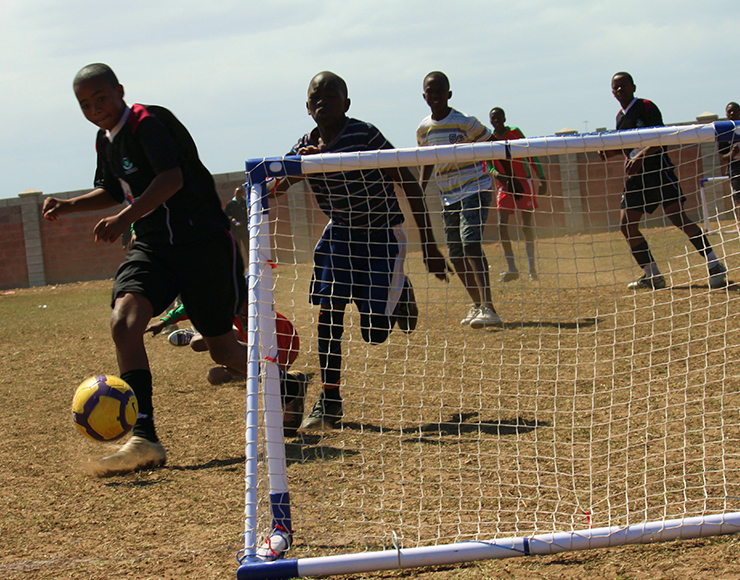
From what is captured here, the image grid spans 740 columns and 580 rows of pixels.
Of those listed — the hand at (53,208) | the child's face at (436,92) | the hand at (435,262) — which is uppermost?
the child's face at (436,92)

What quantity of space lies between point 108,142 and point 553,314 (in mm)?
4932

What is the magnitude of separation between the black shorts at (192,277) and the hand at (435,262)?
122cm

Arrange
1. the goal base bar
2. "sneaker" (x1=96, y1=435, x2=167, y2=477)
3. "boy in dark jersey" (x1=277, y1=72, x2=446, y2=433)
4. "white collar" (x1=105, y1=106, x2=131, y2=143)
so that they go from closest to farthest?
the goal base bar, "sneaker" (x1=96, y1=435, x2=167, y2=477), "white collar" (x1=105, y1=106, x2=131, y2=143), "boy in dark jersey" (x1=277, y1=72, x2=446, y2=433)

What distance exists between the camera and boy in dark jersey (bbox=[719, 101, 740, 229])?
305 cm

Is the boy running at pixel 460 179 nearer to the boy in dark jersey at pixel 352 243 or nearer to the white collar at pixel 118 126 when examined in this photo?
the boy in dark jersey at pixel 352 243

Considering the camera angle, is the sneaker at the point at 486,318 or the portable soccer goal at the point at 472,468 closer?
the portable soccer goal at the point at 472,468

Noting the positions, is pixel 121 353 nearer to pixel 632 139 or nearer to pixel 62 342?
pixel 632 139

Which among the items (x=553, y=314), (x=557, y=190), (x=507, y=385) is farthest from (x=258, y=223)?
(x=557, y=190)

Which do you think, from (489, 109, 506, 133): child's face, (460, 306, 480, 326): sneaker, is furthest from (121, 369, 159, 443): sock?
(489, 109, 506, 133): child's face

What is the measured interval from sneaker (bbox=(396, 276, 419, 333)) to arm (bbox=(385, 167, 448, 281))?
7.2 inches

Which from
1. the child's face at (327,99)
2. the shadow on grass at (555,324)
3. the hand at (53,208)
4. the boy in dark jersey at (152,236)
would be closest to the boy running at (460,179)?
the shadow on grass at (555,324)

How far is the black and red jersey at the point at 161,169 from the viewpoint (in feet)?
12.1

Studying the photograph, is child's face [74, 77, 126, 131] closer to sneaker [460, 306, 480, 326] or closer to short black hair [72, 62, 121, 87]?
short black hair [72, 62, 121, 87]

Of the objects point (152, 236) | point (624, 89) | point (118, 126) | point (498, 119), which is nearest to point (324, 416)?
point (152, 236)
